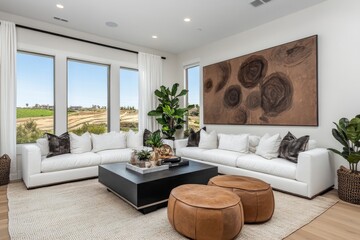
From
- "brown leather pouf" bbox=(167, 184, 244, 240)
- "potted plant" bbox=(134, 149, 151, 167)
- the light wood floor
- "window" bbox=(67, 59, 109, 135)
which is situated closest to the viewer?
"brown leather pouf" bbox=(167, 184, 244, 240)

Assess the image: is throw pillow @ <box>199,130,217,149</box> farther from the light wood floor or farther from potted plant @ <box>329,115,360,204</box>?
the light wood floor

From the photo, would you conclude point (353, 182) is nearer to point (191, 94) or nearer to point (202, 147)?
point (202, 147)

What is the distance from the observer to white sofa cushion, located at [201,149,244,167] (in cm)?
417

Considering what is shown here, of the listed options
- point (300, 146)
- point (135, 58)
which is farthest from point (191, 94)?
point (300, 146)

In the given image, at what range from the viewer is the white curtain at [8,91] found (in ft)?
13.6

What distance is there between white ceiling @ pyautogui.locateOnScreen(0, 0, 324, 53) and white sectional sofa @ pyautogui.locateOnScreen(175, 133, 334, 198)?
8.75 ft

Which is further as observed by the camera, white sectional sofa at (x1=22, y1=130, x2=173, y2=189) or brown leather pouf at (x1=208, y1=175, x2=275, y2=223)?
white sectional sofa at (x1=22, y1=130, x2=173, y2=189)

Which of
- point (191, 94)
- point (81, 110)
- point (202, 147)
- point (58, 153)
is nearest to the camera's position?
point (58, 153)

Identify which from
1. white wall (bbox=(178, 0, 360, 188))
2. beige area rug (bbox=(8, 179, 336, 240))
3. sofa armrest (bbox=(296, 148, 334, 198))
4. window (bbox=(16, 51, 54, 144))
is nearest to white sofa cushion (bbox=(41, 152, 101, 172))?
beige area rug (bbox=(8, 179, 336, 240))

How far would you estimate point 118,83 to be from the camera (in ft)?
19.3

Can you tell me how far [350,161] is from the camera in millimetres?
3107

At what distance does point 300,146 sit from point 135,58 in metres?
4.67

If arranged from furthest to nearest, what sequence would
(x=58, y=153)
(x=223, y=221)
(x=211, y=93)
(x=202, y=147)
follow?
(x=211, y=93) → (x=202, y=147) → (x=58, y=153) → (x=223, y=221)

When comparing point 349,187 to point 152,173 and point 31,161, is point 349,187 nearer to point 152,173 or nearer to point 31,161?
point 152,173
